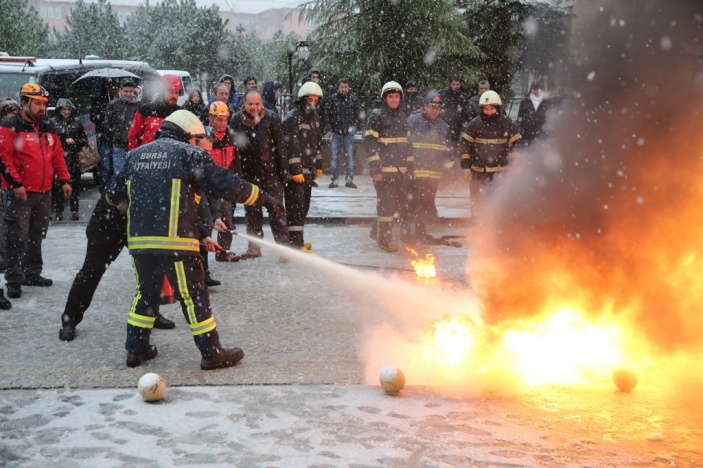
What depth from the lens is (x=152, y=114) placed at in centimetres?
793

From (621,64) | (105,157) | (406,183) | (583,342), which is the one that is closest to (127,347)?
(583,342)

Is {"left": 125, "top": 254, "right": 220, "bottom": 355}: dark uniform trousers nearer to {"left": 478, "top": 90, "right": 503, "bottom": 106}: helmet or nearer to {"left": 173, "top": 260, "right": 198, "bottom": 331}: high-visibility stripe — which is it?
{"left": 173, "top": 260, "right": 198, "bottom": 331}: high-visibility stripe

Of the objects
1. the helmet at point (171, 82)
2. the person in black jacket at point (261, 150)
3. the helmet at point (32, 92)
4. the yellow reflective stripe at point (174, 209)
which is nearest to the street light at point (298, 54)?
the person in black jacket at point (261, 150)

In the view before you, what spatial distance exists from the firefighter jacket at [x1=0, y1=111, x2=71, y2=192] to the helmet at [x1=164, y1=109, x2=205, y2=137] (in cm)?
259

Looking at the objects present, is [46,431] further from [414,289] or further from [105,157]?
[105,157]

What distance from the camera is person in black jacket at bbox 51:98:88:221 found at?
39.0ft

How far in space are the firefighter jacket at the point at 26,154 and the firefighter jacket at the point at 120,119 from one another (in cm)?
291

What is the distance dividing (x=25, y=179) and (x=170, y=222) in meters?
2.90

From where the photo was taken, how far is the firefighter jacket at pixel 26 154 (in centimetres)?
741

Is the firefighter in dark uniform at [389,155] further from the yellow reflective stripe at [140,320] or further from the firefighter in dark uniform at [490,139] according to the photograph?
the yellow reflective stripe at [140,320]

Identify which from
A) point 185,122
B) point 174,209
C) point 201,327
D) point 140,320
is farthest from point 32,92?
point 201,327

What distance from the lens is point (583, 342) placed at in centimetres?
575

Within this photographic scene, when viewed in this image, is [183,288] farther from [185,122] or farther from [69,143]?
[69,143]

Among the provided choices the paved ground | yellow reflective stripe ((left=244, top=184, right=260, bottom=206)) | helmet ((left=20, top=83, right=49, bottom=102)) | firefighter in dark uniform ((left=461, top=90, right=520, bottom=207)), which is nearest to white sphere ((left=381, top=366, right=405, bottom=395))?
the paved ground
